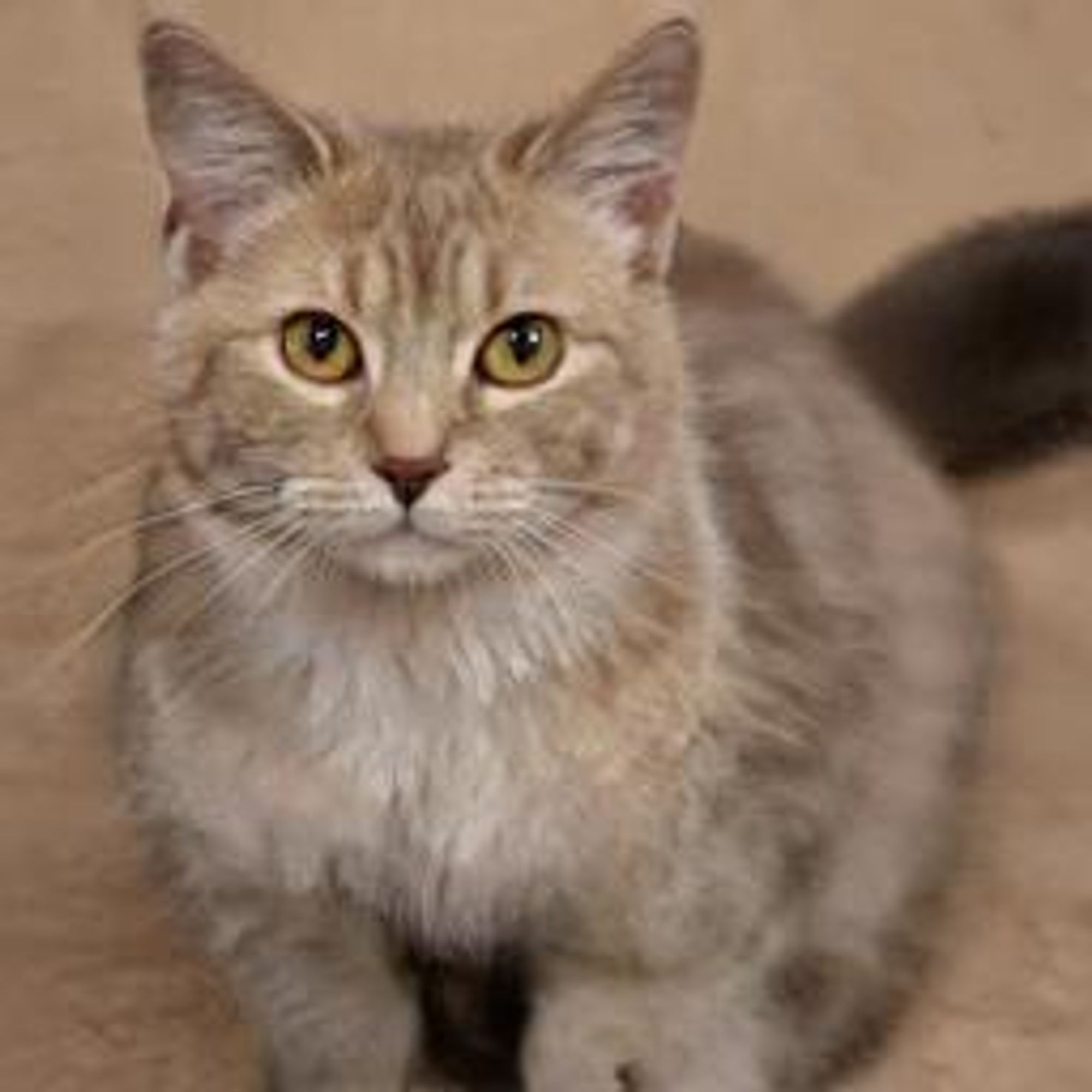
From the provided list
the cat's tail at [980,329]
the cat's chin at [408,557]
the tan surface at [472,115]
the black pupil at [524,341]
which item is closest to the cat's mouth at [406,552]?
the cat's chin at [408,557]

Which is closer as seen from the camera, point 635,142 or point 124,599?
point 635,142

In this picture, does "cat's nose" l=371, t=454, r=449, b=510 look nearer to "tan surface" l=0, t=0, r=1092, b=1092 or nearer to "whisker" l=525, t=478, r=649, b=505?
"whisker" l=525, t=478, r=649, b=505

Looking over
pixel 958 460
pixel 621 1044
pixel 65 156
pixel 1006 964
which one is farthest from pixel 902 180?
pixel 621 1044

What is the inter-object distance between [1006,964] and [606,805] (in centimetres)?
42

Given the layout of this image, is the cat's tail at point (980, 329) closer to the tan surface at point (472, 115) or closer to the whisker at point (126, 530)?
the tan surface at point (472, 115)

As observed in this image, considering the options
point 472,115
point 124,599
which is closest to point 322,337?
point 124,599

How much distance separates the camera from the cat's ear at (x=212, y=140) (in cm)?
155

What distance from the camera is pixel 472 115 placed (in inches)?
108

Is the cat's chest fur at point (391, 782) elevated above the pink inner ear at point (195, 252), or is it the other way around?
the pink inner ear at point (195, 252)

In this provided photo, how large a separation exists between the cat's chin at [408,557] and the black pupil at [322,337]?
4.1 inches

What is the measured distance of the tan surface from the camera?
1.90 meters

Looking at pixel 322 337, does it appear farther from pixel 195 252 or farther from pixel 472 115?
pixel 472 115

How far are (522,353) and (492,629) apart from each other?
0.53ft

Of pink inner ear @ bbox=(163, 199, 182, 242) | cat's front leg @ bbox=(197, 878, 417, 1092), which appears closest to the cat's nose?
pink inner ear @ bbox=(163, 199, 182, 242)
